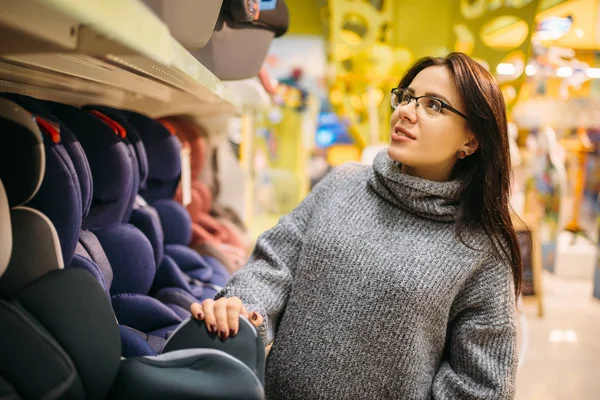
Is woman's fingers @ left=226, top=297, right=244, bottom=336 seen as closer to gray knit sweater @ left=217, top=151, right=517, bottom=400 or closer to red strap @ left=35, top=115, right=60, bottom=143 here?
gray knit sweater @ left=217, top=151, right=517, bottom=400

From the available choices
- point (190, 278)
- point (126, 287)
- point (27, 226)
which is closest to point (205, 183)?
point (190, 278)

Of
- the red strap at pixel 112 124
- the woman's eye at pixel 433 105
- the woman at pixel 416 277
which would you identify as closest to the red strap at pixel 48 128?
the red strap at pixel 112 124

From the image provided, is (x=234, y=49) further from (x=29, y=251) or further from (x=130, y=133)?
(x=29, y=251)

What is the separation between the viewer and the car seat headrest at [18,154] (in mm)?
668

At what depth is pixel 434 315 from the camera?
0.96 metres

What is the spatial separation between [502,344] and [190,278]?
733 millimetres

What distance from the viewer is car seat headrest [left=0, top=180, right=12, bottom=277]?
0.59 meters

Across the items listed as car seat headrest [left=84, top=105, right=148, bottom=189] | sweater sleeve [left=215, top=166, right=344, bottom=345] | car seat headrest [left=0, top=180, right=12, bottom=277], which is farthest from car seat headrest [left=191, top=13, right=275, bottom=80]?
car seat headrest [left=0, top=180, right=12, bottom=277]

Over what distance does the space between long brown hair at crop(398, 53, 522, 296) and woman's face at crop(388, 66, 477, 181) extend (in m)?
0.02

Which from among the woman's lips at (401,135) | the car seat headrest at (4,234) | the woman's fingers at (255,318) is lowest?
the woman's fingers at (255,318)

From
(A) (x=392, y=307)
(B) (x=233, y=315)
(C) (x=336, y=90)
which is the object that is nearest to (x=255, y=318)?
(B) (x=233, y=315)

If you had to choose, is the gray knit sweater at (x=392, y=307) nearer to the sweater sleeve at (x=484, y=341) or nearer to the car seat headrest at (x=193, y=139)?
the sweater sleeve at (x=484, y=341)

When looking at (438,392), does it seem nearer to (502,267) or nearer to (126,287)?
(502,267)

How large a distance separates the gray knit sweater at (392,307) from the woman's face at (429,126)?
0.16ft
